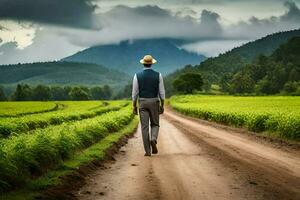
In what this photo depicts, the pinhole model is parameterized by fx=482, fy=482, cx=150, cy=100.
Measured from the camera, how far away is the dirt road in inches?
Answer: 377

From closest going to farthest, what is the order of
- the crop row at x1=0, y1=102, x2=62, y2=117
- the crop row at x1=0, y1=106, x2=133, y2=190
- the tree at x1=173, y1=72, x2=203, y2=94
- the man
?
the crop row at x1=0, y1=106, x2=133, y2=190
the man
the crop row at x1=0, y1=102, x2=62, y2=117
the tree at x1=173, y1=72, x2=203, y2=94

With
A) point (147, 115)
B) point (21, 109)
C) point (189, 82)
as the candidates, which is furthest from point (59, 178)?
point (189, 82)

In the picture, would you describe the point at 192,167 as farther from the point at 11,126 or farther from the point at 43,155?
the point at 11,126

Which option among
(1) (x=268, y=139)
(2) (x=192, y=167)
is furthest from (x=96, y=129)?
(2) (x=192, y=167)

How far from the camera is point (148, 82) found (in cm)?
1662

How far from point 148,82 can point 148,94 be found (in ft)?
1.38

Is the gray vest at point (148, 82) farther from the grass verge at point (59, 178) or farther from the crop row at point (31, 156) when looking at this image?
the crop row at point (31, 156)

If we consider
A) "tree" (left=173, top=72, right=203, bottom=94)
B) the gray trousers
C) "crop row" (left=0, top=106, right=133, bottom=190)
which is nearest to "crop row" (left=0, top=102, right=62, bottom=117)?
the gray trousers

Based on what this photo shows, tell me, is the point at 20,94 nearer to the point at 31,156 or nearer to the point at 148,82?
the point at 148,82

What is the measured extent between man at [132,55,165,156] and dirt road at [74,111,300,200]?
0.85 metres

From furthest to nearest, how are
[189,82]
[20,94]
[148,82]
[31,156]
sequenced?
[20,94]
[189,82]
[148,82]
[31,156]

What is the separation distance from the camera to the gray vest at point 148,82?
16625 millimetres

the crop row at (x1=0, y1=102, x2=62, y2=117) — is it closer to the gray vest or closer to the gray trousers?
the gray trousers

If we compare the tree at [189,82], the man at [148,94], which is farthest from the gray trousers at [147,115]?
the tree at [189,82]
